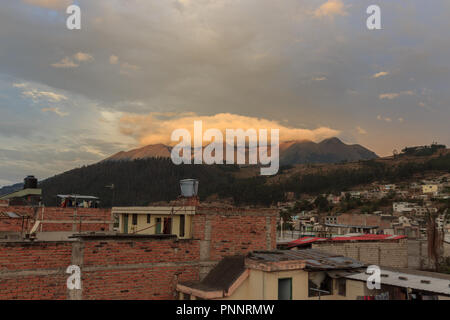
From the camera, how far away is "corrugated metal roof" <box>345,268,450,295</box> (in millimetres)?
13953

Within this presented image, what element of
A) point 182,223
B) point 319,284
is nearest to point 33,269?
point 182,223

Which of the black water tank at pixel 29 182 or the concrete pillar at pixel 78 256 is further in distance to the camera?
the black water tank at pixel 29 182

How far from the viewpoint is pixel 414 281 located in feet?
49.2

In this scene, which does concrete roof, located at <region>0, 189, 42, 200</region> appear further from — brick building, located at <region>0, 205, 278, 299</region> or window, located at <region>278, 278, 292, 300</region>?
window, located at <region>278, 278, 292, 300</region>

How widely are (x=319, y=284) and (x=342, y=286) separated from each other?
1.00m

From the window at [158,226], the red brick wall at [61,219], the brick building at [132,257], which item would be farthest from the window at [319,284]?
the red brick wall at [61,219]

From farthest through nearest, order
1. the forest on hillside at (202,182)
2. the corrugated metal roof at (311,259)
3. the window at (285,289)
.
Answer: the forest on hillside at (202,182), the corrugated metal roof at (311,259), the window at (285,289)

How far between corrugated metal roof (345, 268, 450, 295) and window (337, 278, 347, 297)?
1.52ft

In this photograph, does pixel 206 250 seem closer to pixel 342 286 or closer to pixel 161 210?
pixel 161 210

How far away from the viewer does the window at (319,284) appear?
53.5 ft

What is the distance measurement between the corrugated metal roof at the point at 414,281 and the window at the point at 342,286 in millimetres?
464

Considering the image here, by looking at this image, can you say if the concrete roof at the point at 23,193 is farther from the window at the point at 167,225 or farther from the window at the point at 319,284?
the window at the point at 319,284

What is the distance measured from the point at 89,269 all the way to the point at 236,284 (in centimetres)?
600

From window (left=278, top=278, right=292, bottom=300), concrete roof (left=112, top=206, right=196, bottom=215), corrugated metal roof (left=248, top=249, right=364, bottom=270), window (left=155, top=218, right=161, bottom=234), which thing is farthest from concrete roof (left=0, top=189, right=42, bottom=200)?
window (left=278, top=278, right=292, bottom=300)
